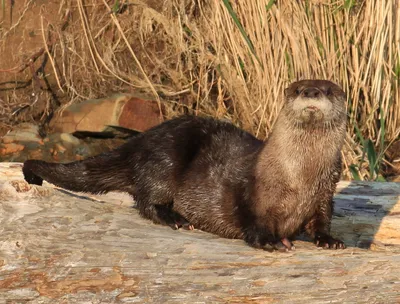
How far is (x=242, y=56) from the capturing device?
209 inches

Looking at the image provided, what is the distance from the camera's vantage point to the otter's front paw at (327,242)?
3053 mm

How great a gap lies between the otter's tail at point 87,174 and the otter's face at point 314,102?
2.79 ft

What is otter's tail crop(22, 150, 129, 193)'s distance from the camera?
358 cm

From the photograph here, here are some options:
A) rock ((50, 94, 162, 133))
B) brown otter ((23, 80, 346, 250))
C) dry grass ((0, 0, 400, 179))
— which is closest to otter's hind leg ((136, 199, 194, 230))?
brown otter ((23, 80, 346, 250))

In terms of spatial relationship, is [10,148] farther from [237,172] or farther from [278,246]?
[278,246]

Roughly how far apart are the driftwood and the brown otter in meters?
0.11

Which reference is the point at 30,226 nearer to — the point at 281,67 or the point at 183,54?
the point at 281,67

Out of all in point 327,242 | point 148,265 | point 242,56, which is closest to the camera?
point 148,265

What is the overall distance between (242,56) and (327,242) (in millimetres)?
2376

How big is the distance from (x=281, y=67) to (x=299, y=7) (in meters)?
0.34

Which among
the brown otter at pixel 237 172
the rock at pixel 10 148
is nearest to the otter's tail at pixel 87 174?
the brown otter at pixel 237 172

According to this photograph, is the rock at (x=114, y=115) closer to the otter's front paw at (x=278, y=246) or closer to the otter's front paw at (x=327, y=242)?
the otter's front paw at (x=327, y=242)

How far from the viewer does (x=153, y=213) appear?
3.49m

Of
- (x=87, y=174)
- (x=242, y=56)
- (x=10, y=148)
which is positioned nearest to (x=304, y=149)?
(x=87, y=174)
